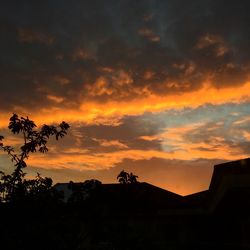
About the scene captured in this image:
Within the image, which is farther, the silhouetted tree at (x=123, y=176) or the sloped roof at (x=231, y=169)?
the silhouetted tree at (x=123, y=176)

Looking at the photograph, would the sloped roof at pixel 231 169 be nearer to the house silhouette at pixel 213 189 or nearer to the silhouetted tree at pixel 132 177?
the house silhouette at pixel 213 189

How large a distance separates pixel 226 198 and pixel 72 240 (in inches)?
169

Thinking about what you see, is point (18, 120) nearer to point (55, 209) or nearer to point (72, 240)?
point (55, 209)

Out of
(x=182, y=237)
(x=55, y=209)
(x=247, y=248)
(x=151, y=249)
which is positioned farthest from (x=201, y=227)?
(x=55, y=209)

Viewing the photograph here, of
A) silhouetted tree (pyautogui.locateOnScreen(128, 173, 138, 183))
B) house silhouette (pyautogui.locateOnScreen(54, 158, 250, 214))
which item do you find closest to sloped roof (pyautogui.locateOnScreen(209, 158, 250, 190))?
house silhouette (pyautogui.locateOnScreen(54, 158, 250, 214))

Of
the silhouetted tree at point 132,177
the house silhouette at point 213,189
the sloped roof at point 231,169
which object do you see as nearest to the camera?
the sloped roof at point 231,169

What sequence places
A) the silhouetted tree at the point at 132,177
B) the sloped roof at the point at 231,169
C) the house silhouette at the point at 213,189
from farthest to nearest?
the silhouetted tree at the point at 132,177
the house silhouette at the point at 213,189
the sloped roof at the point at 231,169

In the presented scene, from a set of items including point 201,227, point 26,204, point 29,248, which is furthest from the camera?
point 201,227

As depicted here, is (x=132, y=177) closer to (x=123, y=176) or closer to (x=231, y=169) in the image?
(x=123, y=176)

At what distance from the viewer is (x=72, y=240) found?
9328 mm

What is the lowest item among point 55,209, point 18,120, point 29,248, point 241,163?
point 29,248

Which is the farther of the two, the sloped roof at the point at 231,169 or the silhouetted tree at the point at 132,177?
the silhouetted tree at the point at 132,177

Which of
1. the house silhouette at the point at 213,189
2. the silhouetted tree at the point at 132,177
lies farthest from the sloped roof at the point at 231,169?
the silhouetted tree at the point at 132,177

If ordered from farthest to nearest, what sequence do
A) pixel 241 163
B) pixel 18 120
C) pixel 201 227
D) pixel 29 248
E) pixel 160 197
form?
pixel 160 197 → pixel 201 227 → pixel 18 120 → pixel 29 248 → pixel 241 163
